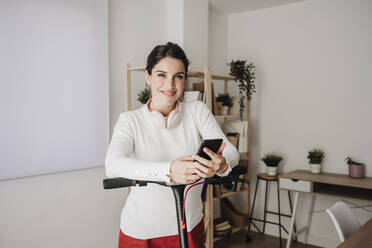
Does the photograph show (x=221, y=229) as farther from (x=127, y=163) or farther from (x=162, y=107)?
(x=127, y=163)

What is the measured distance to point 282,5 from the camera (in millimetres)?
3652

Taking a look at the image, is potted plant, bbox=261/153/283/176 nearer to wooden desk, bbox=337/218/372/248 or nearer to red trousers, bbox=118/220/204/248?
wooden desk, bbox=337/218/372/248

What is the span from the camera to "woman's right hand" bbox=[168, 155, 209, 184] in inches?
35.0

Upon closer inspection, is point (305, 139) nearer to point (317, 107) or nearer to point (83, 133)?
point (317, 107)

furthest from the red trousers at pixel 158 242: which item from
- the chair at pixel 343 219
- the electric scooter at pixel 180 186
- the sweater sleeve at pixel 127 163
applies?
the chair at pixel 343 219

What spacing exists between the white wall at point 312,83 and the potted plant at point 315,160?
0.12 m

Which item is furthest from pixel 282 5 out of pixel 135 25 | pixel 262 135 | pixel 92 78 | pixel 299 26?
pixel 92 78

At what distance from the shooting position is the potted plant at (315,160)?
3.27 m

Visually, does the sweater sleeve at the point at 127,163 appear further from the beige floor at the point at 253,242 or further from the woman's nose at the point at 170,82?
the beige floor at the point at 253,242

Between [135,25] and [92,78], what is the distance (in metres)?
0.78

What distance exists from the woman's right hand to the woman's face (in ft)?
1.27

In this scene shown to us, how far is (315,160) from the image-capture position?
3289 mm

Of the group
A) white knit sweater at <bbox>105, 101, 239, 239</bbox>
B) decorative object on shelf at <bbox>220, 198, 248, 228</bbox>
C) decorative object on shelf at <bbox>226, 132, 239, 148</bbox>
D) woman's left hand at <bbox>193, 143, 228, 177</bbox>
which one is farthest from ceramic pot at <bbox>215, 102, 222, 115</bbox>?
woman's left hand at <bbox>193, 143, 228, 177</bbox>

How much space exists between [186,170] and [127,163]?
0.70ft
